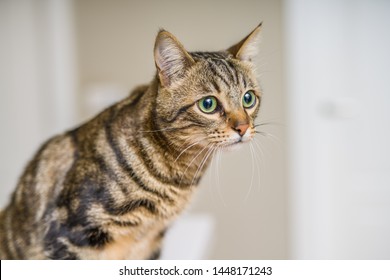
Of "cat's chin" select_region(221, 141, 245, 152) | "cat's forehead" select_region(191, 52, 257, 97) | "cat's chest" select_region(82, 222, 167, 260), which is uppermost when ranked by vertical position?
"cat's forehead" select_region(191, 52, 257, 97)

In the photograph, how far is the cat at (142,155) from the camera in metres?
0.55

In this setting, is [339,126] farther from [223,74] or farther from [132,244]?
[132,244]

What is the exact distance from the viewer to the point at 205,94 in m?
0.55

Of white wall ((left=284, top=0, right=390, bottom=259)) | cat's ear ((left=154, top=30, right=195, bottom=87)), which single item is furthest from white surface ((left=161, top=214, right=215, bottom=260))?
cat's ear ((left=154, top=30, right=195, bottom=87))

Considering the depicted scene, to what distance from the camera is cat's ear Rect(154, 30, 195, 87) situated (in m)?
0.53

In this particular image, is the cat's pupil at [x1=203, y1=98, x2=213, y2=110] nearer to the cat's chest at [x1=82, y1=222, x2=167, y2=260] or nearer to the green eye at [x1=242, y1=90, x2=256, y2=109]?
the green eye at [x1=242, y1=90, x2=256, y2=109]

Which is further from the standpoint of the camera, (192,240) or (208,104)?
(192,240)

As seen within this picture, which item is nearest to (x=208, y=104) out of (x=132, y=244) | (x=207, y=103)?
(x=207, y=103)

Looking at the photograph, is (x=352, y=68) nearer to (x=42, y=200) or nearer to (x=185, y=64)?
(x=185, y=64)

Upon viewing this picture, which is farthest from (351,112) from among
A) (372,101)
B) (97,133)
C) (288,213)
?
(97,133)

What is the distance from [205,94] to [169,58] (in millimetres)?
68

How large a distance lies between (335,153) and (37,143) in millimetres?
514
